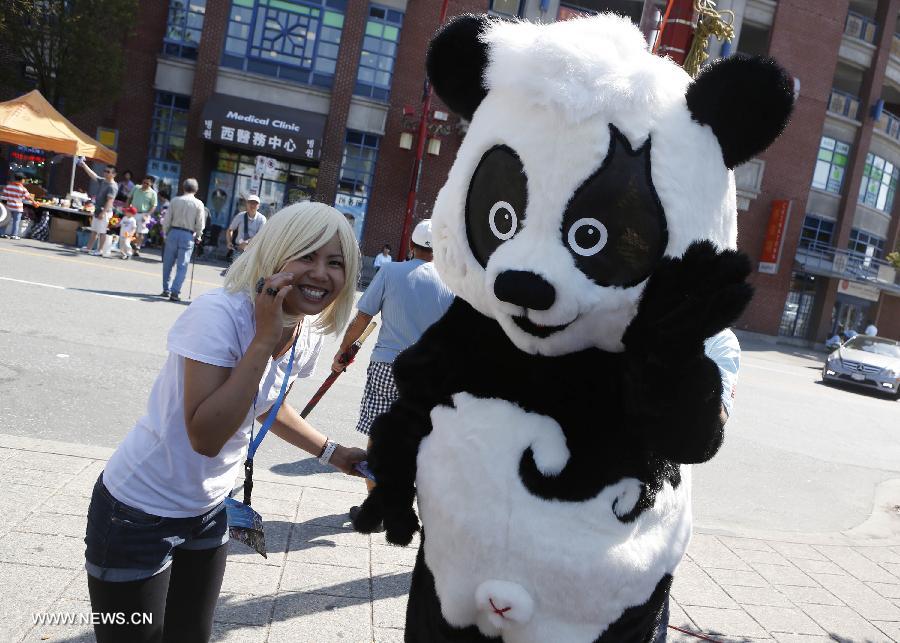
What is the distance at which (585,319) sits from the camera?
168 cm

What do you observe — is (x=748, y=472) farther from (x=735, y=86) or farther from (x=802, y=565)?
(x=735, y=86)

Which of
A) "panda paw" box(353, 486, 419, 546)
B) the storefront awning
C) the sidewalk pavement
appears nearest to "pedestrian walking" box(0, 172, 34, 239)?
the storefront awning

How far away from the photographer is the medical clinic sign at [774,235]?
84.1 ft

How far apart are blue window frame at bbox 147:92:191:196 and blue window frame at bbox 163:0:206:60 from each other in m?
1.34

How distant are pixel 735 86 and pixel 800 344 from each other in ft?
96.1

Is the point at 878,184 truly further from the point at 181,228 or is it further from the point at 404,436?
the point at 404,436

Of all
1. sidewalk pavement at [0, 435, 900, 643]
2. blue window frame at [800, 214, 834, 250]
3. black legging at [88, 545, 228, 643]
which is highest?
blue window frame at [800, 214, 834, 250]

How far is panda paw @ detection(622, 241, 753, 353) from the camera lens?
1.58 m

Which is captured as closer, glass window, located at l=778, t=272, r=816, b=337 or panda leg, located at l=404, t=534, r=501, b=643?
panda leg, located at l=404, t=534, r=501, b=643

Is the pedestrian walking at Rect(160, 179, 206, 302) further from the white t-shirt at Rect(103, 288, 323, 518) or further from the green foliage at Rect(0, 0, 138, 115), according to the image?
the green foliage at Rect(0, 0, 138, 115)

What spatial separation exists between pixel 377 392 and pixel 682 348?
3063mm

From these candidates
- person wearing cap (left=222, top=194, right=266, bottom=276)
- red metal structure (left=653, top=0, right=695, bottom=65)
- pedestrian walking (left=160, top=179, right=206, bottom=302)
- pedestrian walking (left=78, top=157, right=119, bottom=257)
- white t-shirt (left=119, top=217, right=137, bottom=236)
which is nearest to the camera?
red metal structure (left=653, top=0, right=695, bottom=65)

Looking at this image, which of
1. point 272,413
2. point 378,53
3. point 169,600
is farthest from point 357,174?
point 169,600

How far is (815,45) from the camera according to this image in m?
25.5
